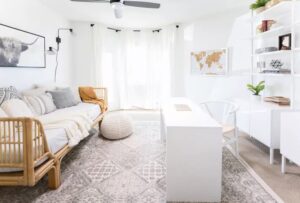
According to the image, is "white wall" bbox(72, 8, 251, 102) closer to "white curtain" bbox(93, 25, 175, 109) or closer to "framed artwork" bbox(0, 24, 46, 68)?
"white curtain" bbox(93, 25, 175, 109)

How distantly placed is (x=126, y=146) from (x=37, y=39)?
7.60 ft

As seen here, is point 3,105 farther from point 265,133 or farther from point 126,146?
point 265,133

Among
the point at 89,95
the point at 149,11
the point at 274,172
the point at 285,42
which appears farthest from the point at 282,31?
the point at 89,95

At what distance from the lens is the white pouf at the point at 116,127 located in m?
3.75

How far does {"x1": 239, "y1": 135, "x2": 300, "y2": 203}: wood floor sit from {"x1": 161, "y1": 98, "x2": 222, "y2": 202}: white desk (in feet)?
2.20

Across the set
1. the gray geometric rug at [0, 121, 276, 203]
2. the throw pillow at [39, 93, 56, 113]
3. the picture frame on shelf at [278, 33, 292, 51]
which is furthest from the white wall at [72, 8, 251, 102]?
the throw pillow at [39, 93, 56, 113]

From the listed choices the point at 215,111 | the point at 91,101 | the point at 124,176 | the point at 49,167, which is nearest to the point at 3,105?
the point at 49,167

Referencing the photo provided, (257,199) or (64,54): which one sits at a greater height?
(64,54)

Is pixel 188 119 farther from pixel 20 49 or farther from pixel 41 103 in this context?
pixel 20 49

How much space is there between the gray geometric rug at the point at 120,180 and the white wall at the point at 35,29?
1.36 metres

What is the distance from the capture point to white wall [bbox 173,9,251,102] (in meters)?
4.46

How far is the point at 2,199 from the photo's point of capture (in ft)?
6.48

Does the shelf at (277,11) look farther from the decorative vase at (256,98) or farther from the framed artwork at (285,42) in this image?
the decorative vase at (256,98)

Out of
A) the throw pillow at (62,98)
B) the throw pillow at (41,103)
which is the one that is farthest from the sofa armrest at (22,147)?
the throw pillow at (62,98)
